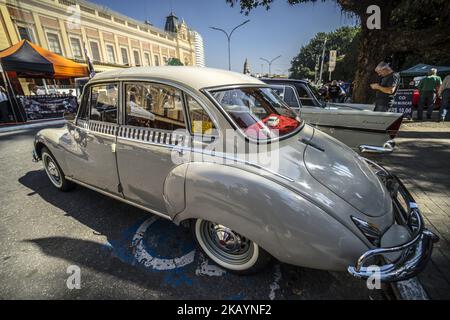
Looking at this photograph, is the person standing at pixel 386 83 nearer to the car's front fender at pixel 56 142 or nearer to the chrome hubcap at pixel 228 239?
the chrome hubcap at pixel 228 239

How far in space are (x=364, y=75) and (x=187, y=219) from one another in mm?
8148

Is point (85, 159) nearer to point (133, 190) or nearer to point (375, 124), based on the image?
point (133, 190)

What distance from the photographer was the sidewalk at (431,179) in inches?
76.0

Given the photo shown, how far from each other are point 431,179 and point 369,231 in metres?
3.36

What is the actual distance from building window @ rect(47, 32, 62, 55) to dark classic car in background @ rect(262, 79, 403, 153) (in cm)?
3017

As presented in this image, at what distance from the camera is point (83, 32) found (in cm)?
2745

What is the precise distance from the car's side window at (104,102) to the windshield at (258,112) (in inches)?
50.2

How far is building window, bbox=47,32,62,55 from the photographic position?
24109 mm

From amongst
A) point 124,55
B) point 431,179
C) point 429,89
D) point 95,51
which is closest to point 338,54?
point 124,55

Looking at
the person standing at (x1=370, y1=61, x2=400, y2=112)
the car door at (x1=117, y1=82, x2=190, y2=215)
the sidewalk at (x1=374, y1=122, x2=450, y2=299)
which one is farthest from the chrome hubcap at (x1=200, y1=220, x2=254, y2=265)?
the person standing at (x1=370, y1=61, x2=400, y2=112)

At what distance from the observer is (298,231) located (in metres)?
1.48

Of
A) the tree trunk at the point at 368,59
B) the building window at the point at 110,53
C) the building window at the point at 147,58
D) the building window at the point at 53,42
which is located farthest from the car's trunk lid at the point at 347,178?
the building window at the point at 147,58

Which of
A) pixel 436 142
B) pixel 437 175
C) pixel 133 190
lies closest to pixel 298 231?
pixel 133 190

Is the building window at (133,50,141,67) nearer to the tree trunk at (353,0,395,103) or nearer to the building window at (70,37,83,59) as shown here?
the building window at (70,37,83,59)
